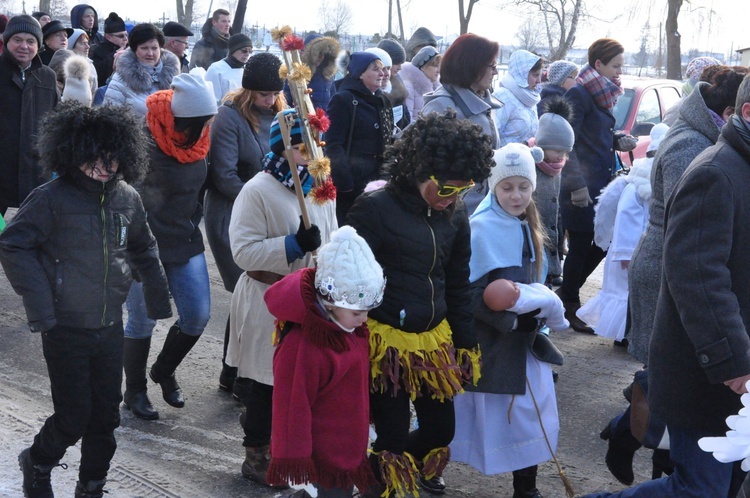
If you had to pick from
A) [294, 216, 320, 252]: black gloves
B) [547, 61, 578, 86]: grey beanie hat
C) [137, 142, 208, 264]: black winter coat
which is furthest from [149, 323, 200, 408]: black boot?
[547, 61, 578, 86]: grey beanie hat

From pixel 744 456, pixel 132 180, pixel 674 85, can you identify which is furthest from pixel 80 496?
pixel 674 85

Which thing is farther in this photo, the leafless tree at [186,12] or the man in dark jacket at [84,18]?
the leafless tree at [186,12]

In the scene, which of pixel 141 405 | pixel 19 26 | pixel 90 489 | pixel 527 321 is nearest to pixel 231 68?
pixel 19 26

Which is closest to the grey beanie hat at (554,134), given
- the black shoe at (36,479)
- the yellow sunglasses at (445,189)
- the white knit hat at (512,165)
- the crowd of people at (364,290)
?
the crowd of people at (364,290)

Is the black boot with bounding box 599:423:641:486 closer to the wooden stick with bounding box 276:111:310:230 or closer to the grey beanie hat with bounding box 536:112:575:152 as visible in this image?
the wooden stick with bounding box 276:111:310:230

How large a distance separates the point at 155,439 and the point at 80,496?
90 cm

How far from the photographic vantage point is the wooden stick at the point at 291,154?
397 centimetres

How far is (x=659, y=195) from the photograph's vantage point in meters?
4.30

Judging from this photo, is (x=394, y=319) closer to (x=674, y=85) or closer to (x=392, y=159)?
(x=392, y=159)

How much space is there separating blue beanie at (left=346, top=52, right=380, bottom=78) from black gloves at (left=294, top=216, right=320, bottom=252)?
2.81m

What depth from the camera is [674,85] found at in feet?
43.5

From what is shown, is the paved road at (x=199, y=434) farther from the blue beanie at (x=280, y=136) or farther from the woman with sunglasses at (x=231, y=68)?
the woman with sunglasses at (x=231, y=68)

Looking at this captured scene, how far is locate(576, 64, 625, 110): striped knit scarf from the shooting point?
771cm

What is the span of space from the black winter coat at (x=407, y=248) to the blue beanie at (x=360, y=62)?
2834mm
